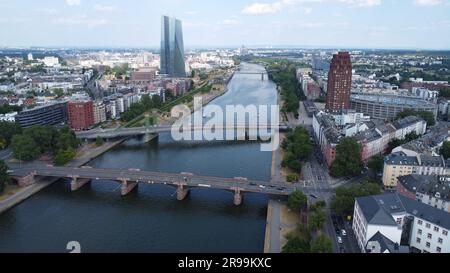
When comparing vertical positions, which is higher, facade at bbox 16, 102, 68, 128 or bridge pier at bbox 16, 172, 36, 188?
facade at bbox 16, 102, 68, 128

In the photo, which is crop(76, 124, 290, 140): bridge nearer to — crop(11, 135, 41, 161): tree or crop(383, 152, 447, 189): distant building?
crop(11, 135, 41, 161): tree

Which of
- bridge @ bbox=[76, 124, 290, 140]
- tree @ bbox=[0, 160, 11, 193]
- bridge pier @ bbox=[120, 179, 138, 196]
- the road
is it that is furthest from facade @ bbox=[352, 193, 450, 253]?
bridge @ bbox=[76, 124, 290, 140]

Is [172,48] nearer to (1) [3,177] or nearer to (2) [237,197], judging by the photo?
(1) [3,177]

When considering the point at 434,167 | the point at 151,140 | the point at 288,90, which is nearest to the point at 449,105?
the point at 288,90

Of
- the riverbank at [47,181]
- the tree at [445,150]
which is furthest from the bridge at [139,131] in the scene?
the tree at [445,150]

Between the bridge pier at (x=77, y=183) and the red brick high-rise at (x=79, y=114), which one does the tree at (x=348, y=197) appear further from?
the red brick high-rise at (x=79, y=114)

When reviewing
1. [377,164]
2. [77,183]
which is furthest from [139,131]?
[377,164]
